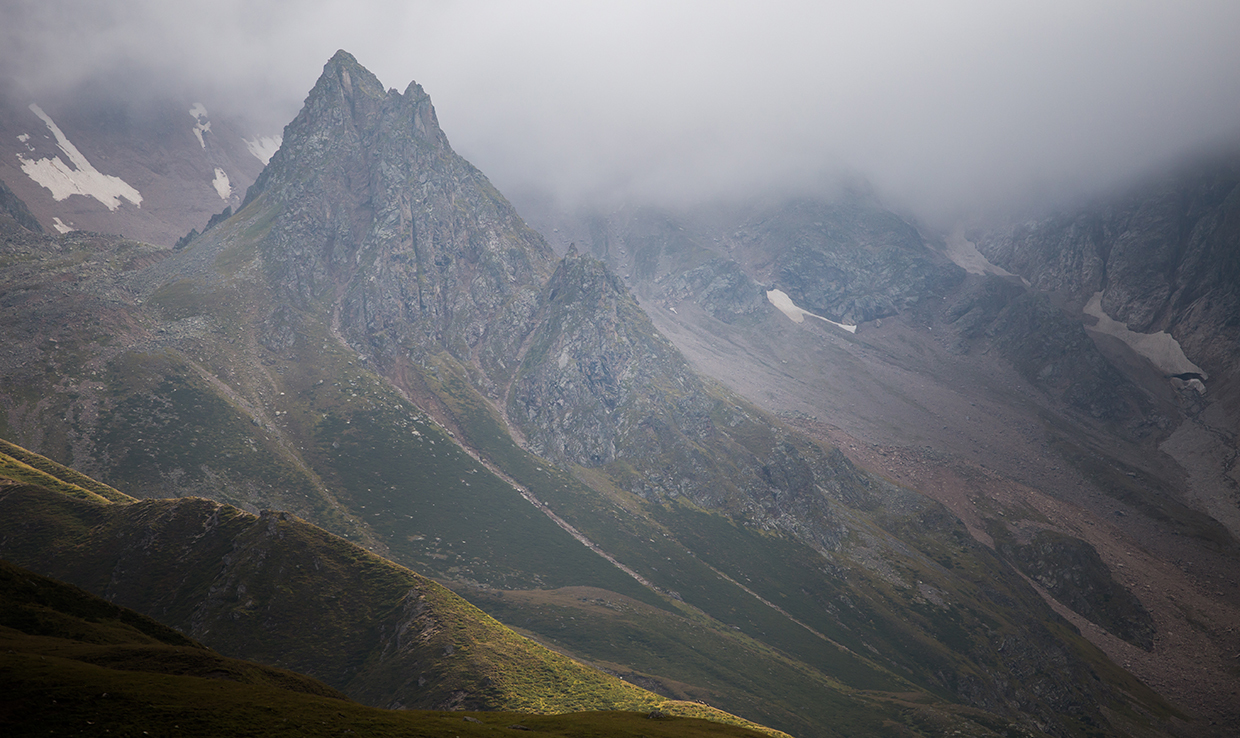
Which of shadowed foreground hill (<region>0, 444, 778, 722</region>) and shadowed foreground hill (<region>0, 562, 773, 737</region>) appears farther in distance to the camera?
shadowed foreground hill (<region>0, 444, 778, 722</region>)

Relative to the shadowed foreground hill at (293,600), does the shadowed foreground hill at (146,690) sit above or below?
above

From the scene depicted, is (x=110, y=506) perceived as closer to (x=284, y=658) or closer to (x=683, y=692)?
(x=284, y=658)

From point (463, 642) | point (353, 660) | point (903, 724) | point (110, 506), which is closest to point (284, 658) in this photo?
point (353, 660)

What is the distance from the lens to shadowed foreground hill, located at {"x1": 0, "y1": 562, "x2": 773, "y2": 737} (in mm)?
50844

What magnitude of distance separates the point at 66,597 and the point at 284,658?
4308 centimetres

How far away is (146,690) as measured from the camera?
56.8 m

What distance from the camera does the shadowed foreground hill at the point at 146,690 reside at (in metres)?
50.8

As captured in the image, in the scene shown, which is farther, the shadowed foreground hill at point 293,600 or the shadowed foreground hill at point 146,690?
the shadowed foreground hill at point 293,600

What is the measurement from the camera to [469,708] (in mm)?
103375

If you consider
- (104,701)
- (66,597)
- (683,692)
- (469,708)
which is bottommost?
(683,692)

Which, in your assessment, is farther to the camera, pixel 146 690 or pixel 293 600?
pixel 293 600

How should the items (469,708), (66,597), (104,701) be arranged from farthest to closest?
Result: (469,708) < (66,597) < (104,701)

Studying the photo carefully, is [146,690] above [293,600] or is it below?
above

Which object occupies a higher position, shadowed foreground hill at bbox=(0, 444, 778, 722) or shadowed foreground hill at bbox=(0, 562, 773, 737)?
shadowed foreground hill at bbox=(0, 562, 773, 737)
